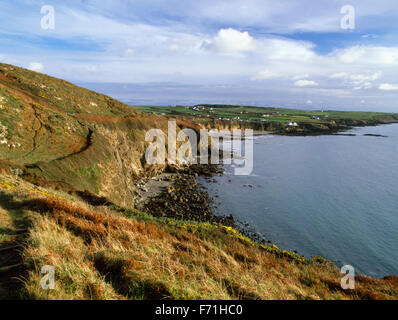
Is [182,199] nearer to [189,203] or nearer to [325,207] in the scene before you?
[189,203]

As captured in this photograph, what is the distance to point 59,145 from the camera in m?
26.3

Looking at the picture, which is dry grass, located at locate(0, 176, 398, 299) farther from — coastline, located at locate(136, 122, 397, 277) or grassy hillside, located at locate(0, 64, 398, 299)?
coastline, located at locate(136, 122, 397, 277)

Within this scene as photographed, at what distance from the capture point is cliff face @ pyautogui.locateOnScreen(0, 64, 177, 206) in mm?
20938

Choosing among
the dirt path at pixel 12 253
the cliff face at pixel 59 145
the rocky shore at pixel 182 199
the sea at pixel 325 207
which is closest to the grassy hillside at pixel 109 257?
the dirt path at pixel 12 253

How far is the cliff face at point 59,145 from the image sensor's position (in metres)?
20.9

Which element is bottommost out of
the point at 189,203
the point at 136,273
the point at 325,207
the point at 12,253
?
the point at 325,207

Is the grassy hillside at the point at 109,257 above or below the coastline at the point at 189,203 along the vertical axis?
above

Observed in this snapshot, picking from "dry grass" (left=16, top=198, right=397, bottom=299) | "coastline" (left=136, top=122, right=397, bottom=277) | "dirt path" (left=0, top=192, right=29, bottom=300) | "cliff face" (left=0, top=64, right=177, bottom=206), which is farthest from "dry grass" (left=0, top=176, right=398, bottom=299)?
"coastline" (left=136, top=122, right=397, bottom=277)

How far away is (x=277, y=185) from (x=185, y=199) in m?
19.7

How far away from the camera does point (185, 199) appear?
118 feet

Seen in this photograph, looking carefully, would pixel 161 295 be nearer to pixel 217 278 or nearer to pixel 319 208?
pixel 217 278

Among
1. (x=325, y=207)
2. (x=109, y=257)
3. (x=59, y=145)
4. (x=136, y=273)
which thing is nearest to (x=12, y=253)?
(x=109, y=257)

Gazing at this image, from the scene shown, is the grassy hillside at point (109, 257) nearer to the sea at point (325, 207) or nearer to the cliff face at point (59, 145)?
the cliff face at point (59, 145)
